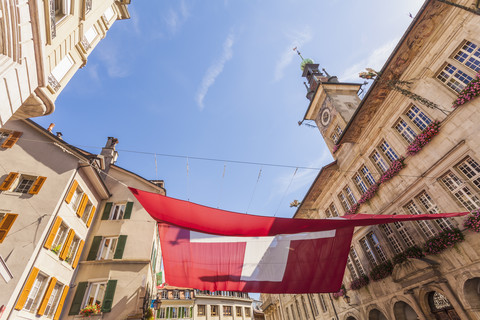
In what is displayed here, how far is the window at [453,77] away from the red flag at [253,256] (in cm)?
716

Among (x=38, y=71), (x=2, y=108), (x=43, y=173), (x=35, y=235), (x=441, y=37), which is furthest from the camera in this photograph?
(x=43, y=173)

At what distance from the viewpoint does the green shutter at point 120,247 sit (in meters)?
14.0

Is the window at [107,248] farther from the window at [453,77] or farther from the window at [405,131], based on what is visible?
the window at [453,77]

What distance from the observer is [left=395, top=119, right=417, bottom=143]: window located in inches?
463

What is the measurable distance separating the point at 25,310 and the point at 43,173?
Answer: 700 centimetres

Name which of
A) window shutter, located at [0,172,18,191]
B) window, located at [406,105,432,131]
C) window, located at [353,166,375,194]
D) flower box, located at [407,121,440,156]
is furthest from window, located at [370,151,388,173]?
window shutter, located at [0,172,18,191]

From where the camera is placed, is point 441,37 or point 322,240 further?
point 441,37

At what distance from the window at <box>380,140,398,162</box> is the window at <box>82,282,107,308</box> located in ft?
58.9

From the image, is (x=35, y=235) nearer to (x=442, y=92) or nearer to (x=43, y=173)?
(x=43, y=173)

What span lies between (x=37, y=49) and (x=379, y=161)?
642 inches

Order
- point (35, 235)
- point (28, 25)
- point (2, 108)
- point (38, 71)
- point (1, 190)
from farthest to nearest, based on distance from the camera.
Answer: point (1, 190) → point (35, 235) → point (38, 71) → point (28, 25) → point (2, 108)

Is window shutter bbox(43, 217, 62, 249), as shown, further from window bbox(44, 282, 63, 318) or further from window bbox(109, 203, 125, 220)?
window bbox(109, 203, 125, 220)

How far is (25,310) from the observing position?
991 centimetres

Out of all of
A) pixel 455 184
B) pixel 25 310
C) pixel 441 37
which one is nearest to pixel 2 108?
Answer: pixel 25 310
